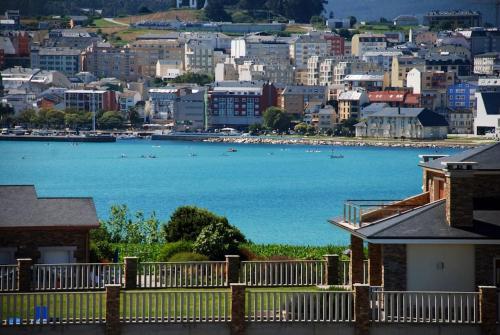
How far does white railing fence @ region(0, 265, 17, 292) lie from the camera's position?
11.8m

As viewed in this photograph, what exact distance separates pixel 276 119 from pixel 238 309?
403 feet

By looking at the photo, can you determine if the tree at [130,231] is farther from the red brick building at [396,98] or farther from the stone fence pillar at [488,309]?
the red brick building at [396,98]

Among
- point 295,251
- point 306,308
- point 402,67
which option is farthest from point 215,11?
point 306,308

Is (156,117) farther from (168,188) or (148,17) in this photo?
(168,188)

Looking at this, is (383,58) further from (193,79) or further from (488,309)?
(488,309)

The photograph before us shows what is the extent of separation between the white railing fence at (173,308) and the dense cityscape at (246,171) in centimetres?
3

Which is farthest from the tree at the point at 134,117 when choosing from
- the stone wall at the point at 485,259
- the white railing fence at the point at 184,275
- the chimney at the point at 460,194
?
the stone wall at the point at 485,259

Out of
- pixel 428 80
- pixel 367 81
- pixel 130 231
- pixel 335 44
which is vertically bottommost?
pixel 367 81

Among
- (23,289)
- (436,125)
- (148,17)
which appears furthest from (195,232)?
(148,17)

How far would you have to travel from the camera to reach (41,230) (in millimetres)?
13008

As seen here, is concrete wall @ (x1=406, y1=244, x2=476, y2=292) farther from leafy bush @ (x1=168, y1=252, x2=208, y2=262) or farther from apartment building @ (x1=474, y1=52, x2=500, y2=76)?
apartment building @ (x1=474, y1=52, x2=500, y2=76)

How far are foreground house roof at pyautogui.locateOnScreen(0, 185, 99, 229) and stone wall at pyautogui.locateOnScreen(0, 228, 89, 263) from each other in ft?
0.15

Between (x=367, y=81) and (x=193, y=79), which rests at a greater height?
(x=367, y=81)

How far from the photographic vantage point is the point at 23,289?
11.7 m
